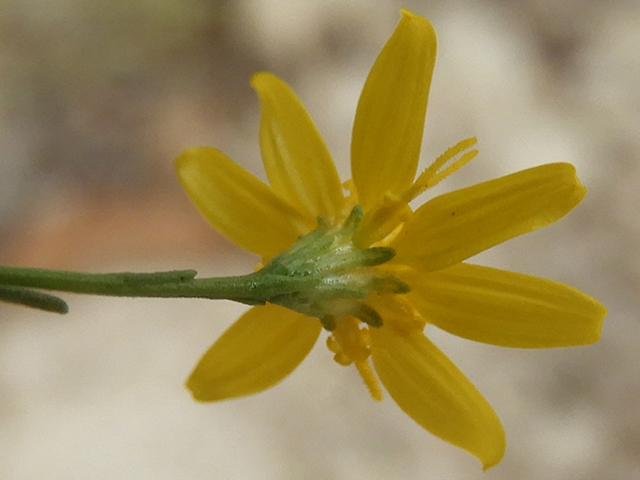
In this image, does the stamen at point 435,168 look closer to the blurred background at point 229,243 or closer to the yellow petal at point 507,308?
the yellow petal at point 507,308

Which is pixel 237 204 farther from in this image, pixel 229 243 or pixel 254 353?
pixel 229 243

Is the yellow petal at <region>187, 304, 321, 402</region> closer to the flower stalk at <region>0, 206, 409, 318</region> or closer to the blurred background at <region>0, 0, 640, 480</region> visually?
the flower stalk at <region>0, 206, 409, 318</region>

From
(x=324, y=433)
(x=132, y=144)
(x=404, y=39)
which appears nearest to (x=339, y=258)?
(x=404, y=39)

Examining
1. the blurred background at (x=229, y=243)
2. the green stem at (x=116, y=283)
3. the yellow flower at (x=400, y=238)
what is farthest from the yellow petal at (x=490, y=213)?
the blurred background at (x=229, y=243)

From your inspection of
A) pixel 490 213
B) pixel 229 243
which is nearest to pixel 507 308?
pixel 490 213

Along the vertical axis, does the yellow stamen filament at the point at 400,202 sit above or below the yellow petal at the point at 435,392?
above

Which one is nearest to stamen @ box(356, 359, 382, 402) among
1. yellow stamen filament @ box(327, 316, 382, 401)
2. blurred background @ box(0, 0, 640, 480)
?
yellow stamen filament @ box(327, 316, 382, 401)

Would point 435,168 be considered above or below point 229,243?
above
